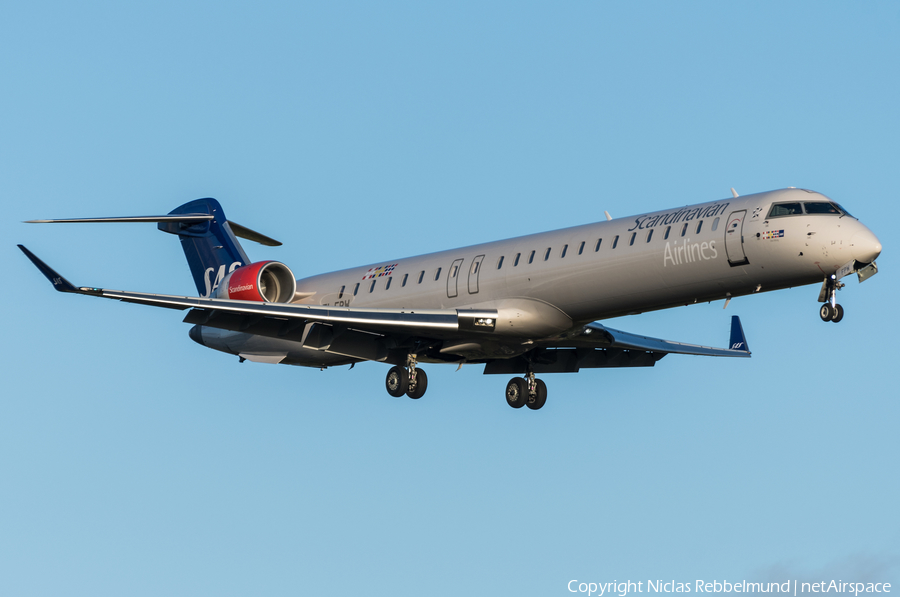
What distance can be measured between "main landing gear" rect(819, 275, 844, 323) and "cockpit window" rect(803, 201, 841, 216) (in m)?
1.21

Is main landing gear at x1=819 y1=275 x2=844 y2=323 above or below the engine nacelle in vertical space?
below

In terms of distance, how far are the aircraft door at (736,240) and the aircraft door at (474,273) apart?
18.7 feet

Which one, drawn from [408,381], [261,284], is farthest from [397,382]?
[261,284]

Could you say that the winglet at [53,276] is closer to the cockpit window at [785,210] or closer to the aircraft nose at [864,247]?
the cockpit window at [785,210]

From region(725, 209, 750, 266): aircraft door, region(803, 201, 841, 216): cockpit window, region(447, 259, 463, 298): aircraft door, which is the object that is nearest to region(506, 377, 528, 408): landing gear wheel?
region(447, 259, 463, 298): aircraft door

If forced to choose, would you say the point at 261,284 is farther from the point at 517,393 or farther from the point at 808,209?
the point at 808,209

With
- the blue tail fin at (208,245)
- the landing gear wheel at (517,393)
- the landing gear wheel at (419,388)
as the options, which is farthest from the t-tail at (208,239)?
the landing gear wheel at (517,393)

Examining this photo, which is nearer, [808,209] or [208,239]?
[808,209]

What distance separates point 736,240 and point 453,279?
6.61 m

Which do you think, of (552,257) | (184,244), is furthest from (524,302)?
(184,244)

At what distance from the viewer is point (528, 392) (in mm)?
29125

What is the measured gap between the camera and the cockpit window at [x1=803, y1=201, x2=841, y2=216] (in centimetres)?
2227

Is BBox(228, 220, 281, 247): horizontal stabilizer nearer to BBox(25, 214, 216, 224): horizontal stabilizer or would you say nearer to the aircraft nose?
BBox(25, 214, 216, 224): horizontal stabilizer

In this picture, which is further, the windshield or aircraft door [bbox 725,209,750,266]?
aircraft door [bbox 725,209,750,266]
